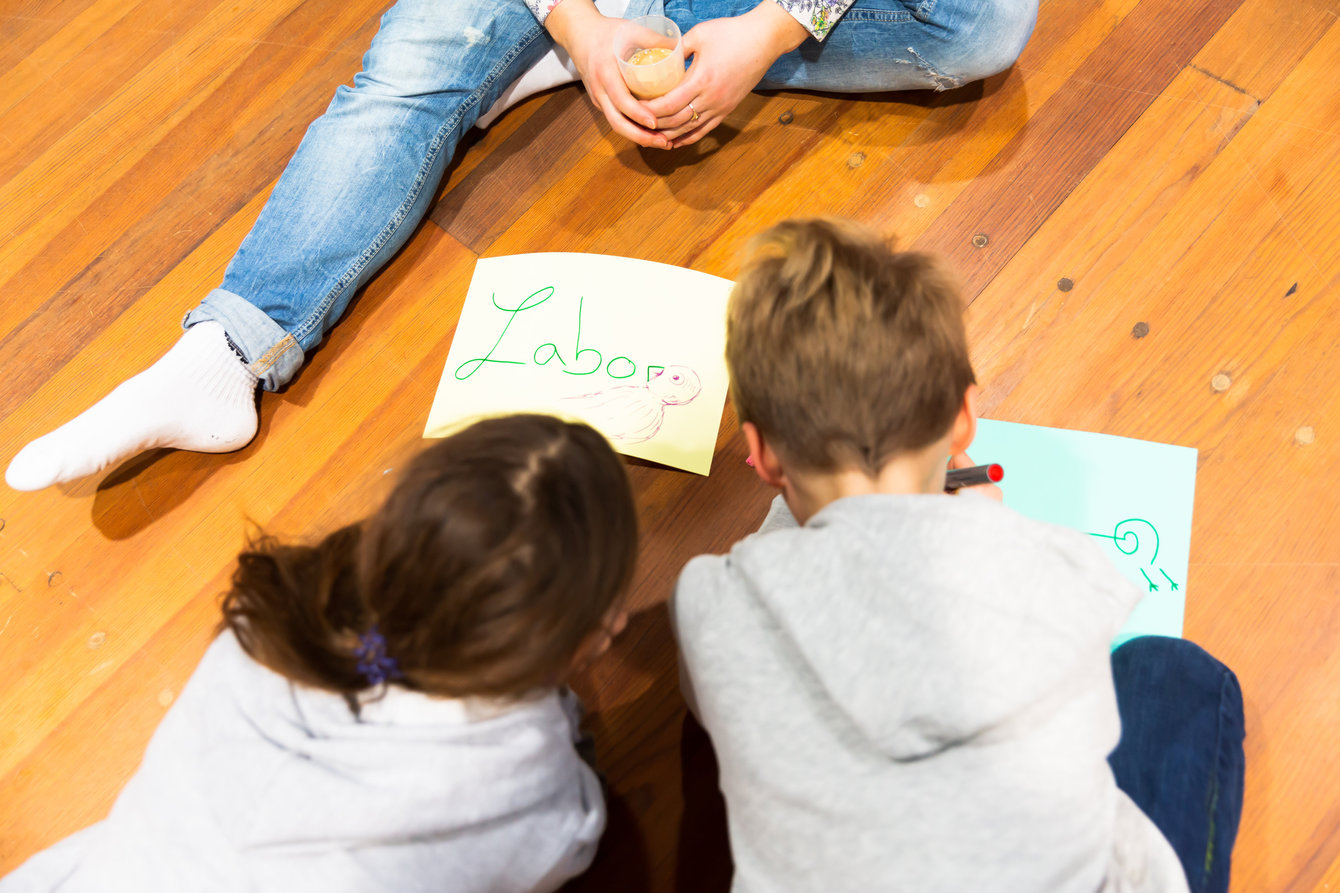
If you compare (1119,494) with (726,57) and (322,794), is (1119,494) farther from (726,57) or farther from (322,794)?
(322,794)

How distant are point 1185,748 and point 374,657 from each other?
0.50m

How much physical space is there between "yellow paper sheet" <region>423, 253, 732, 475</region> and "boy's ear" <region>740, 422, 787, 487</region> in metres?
0.13

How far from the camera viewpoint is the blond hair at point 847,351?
1.46 feet

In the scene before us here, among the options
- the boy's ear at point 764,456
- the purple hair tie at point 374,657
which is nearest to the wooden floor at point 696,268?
the boy's ear at point 764,456

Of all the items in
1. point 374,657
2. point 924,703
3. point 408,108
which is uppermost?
point 408,108

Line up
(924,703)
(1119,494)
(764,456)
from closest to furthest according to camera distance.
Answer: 1. (924,703)
2. (764,456)
3. (1119,494)

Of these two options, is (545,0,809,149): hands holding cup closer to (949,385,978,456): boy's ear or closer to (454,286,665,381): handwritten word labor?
(454,286,665,381): handwritten word labor

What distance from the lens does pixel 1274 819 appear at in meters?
0.55

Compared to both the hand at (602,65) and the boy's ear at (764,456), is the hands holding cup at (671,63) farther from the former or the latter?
the boy's ear at (764,456)

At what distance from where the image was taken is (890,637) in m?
0.39

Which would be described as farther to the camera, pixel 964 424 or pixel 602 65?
pixel 602 65

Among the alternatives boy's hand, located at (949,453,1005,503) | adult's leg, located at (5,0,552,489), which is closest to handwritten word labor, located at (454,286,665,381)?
adult's leg, located at (5,0,552,489)

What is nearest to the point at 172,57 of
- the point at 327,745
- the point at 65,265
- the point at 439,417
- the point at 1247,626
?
the point at 65,265

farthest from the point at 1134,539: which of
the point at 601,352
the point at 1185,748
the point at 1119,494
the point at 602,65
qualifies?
the point at 602,65
